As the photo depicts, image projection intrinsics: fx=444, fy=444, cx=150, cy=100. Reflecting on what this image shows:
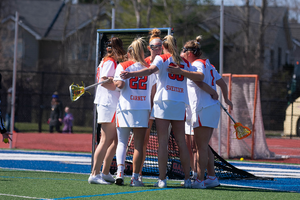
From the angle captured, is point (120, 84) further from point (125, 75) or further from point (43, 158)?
point (43, 158)

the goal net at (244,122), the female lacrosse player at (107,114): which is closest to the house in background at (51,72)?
the goal net at (244,122)

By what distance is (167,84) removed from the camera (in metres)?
5.54

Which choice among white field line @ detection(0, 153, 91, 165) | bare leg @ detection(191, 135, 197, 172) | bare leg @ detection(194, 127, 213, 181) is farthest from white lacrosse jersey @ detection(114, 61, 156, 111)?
white field line @ detection(0, 153, 91, 165)

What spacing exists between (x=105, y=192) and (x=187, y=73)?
177 cm

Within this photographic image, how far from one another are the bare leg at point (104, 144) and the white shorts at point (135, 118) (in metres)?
0.42

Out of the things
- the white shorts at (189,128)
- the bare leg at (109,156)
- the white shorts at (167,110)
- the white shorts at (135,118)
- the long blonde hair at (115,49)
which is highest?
the long blonde hair at (115,49)

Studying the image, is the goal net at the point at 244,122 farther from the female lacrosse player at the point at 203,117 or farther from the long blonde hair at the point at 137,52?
the long blonde hair at the point at 137,52

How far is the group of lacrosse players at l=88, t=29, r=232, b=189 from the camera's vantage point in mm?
5543

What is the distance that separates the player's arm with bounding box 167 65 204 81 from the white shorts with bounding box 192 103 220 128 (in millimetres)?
431

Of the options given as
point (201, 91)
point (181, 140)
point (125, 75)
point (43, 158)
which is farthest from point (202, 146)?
point (43, 158)

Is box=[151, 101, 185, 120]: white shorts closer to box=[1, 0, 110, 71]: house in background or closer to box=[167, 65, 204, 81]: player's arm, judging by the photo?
box=[167, 65, 204, 81]: player's arm

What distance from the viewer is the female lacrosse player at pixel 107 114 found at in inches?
232

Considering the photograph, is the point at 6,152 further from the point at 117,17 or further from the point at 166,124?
the point at 117,17

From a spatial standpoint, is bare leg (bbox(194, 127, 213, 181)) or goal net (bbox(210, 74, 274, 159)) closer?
bare leg (bbox(194, 127, 213, 181))
